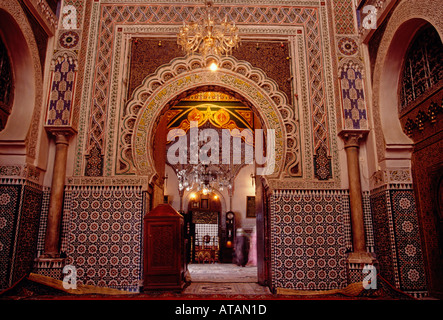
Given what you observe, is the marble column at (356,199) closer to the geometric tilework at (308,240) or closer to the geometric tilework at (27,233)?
the geometric tilework at (308,240)

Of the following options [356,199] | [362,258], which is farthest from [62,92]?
[362,258]

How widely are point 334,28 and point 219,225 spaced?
887 centimetres

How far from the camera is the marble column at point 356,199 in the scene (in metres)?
4.58

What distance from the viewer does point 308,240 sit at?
15.6ft

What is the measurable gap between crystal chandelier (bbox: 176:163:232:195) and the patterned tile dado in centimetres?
569

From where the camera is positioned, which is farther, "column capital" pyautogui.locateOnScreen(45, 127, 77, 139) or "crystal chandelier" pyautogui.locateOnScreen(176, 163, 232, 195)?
"crystal chandelier" pyautogui.locateOnScreen(176, 163, 232, 195)

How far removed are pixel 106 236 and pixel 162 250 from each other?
2.51ft

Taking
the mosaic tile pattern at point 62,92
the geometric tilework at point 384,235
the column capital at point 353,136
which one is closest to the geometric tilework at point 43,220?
the mosaic tile pattern at point 62,92

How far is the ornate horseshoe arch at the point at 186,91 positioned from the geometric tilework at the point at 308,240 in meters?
0.50

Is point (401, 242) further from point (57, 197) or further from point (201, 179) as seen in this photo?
point (201, 179)

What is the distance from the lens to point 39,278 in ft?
13.8

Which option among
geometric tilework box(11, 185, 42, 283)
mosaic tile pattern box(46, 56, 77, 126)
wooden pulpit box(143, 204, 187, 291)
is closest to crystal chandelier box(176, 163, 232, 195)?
wooden pulpit box(143, 204, 187, 291)

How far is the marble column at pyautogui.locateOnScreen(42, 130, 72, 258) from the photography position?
4.58 metres

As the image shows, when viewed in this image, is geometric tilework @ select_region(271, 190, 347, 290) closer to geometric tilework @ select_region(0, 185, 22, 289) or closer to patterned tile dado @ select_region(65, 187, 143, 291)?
patterned tile dado @ select_region(65, 187, 143, 291)
